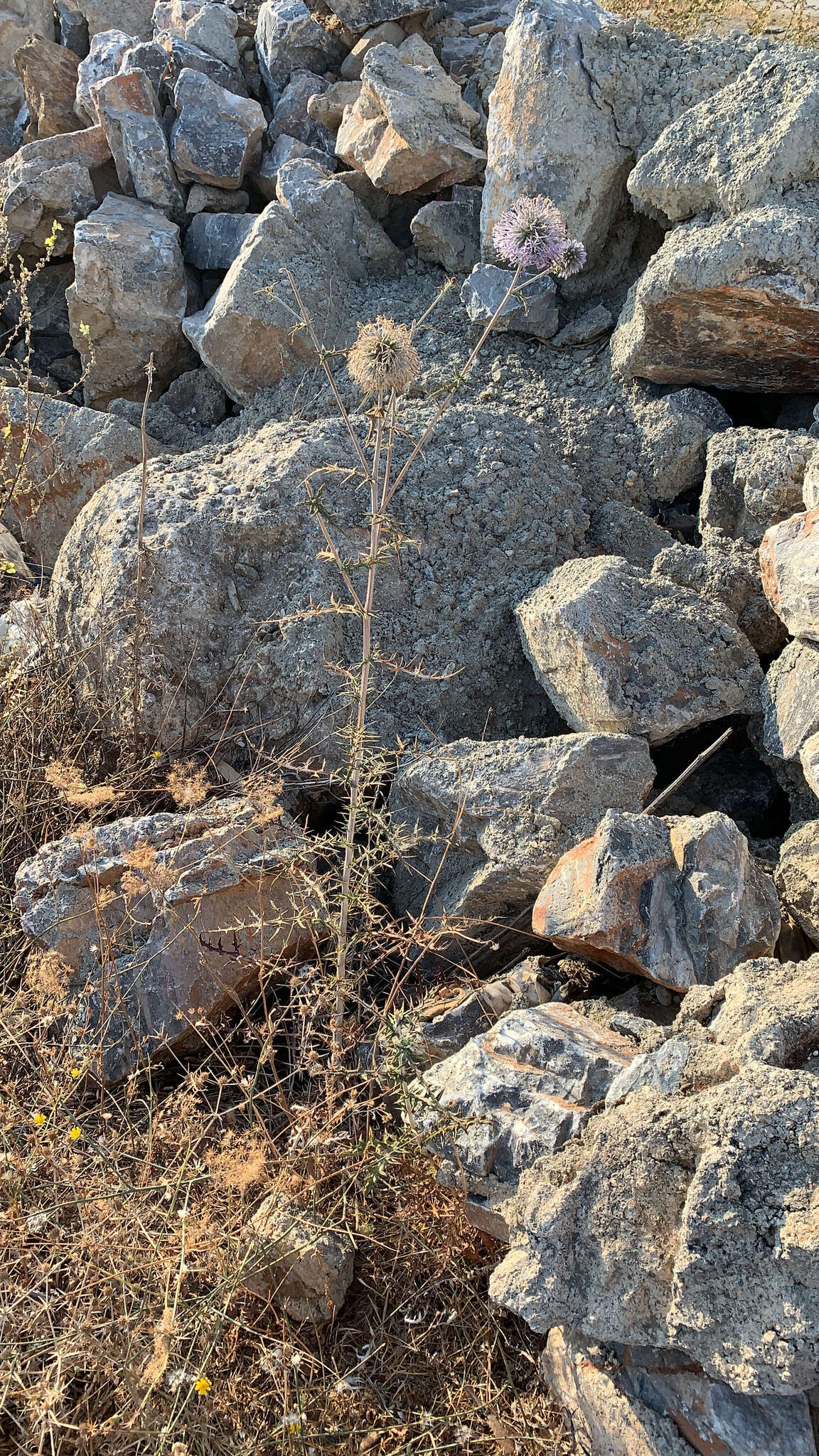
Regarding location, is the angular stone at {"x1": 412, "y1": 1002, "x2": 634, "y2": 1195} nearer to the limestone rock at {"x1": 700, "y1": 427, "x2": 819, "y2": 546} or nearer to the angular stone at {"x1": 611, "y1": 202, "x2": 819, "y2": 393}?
the limestone rock at {"x1": 700, "y1": 427, "x2": 819, "y2": 546}

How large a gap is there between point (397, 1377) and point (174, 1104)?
773 mm

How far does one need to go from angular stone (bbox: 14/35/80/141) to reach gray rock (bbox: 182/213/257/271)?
1198mm

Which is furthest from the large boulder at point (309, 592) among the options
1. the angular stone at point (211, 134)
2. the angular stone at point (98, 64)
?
the angular stone at point (98, 64)

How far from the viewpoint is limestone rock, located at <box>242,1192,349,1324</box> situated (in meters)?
2.14

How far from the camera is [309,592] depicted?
3.38 m

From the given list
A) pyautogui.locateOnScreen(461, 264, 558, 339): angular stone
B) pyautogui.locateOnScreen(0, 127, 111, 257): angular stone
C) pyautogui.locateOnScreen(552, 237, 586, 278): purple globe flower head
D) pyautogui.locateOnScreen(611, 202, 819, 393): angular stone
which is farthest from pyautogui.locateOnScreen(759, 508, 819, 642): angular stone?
pyautogui.locateOnScreen(0, 127, 111, 257): angular stone

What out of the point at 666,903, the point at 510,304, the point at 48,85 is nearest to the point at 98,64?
the point at 48,85

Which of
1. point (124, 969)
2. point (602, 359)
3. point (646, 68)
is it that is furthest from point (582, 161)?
point (124, 969)

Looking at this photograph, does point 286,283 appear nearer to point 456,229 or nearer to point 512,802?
point 456,229

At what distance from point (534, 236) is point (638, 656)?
4.64ft

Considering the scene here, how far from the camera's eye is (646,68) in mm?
4020

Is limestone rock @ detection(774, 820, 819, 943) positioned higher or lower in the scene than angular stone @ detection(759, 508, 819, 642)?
lower

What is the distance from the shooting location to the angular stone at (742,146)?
3.41m

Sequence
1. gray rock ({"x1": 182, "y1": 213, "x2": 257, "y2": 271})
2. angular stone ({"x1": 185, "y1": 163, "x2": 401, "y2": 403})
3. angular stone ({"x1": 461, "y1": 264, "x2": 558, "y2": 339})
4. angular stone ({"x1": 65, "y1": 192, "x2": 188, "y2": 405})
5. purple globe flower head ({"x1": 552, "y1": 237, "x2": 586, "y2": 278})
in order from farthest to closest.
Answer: gray rock ({"x1": 182, "y1": 213, "x2": 257, "y2": 271}) < angular stone ({"x1": 65, "y1": 192, "x2": 188, "y2": 405}) < angular stone ({"x1": 185, "y1": 163, "x2": 401, "y2": 403}) < angular stone ({"x1": 461, "y1": 264, "x2": 558, "y2": 339}) < purple globe flower head ({"x1": 552, "y1": 237, "x2": 586, "y2": 278})
